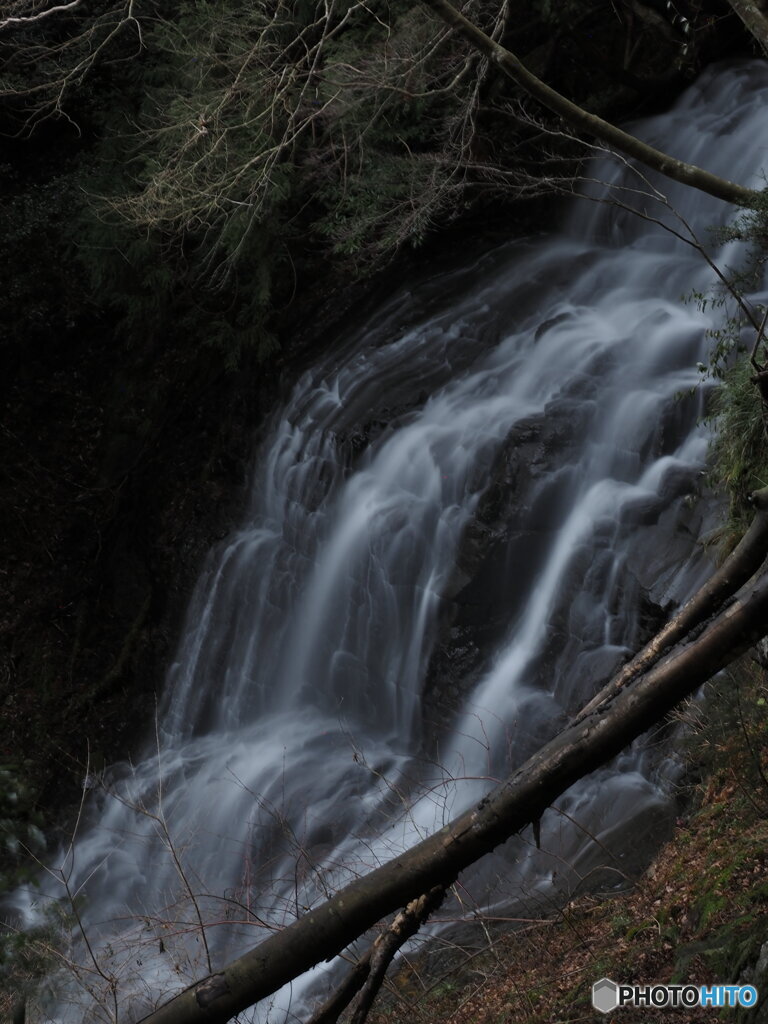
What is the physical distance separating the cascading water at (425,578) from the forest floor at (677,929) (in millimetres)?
620

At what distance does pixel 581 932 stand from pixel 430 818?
2.25 meters

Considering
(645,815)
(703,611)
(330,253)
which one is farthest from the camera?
(330,253)

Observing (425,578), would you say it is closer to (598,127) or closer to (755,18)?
(598,127)

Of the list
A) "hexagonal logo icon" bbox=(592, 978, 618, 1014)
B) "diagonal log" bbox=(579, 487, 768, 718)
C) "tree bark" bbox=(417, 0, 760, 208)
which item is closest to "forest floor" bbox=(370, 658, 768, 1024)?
"hexagonal logo icon" bbox=(592, 978, 618, 1014)

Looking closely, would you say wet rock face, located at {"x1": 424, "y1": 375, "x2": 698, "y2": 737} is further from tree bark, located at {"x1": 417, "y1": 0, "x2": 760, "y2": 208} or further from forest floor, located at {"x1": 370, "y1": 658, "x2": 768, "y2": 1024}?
tree bark, located at {"x1": 417, "y1": 0, "x2": 760, "y2": 208}

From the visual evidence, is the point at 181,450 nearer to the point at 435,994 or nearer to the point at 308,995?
the point at 308,995

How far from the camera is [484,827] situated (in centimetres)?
215

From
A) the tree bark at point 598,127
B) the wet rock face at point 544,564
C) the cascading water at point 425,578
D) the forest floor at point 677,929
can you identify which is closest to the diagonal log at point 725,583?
the forest floor at point 677,929

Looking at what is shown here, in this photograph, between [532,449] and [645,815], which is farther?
[532,449]

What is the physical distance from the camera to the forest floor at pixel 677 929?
11.8 ft


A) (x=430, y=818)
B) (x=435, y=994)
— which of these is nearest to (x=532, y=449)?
(x=430, y=818)

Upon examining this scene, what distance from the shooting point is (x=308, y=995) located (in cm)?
617

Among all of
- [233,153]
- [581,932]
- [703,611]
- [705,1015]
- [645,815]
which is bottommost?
[645,815]

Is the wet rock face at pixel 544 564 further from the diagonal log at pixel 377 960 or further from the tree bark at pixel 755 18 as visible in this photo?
the diagonal log at pixel 377 960
